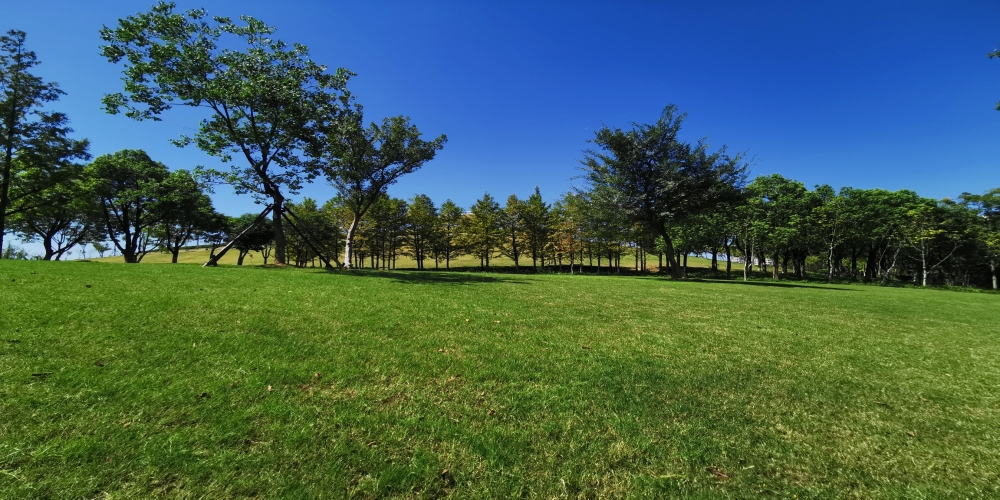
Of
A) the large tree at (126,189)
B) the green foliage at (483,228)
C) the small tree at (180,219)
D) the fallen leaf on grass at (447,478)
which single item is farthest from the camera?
the green foliage at (483,228)

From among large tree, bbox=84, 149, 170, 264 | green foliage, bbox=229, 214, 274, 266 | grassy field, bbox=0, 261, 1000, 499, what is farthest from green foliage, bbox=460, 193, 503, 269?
grassy field, bbox=0, 261, 1000, 499

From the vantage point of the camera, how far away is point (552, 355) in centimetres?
611

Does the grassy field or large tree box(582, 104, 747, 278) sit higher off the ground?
large tree box(582, 104, 747, 278)

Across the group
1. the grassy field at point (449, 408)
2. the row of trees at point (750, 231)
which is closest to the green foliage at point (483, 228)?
the row of trees at point (750, 231)

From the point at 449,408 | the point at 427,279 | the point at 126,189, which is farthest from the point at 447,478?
the point at 126,189

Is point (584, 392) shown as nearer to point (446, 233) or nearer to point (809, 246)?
point (446, 233)

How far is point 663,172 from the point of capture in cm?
2484

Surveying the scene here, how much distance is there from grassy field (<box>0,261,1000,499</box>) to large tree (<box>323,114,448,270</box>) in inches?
823

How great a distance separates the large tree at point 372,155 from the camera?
27.2 metres

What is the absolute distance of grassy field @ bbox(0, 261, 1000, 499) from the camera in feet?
9.43

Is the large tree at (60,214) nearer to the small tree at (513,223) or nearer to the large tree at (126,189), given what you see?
the large tree at (126,189)

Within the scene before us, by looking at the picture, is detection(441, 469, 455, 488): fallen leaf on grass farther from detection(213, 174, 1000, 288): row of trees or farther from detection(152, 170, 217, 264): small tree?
detection(152, 170, 217, 264): small tree

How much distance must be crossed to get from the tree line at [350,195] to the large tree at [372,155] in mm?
115

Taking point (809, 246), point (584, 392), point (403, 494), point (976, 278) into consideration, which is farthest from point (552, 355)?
point (976, 278)
